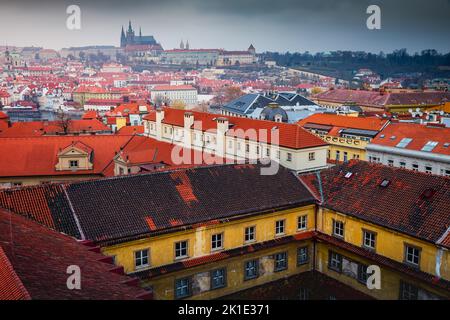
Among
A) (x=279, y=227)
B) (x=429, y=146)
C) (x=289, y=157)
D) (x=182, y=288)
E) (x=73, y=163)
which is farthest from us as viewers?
(x=429, y=146)

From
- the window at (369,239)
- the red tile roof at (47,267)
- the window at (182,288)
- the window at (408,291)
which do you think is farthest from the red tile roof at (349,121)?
the red tile roof at (47,267)

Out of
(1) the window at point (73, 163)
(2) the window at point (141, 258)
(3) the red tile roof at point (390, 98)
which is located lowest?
(2) the window at point (141, 258)

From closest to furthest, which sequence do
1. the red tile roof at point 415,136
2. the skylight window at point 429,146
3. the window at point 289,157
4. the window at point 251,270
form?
the window at point 251,270 < the window at point 289,157 < the red tile roof at point 415,136 < the skylight window at point 429,146

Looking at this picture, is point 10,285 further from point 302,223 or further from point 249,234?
point 302,223

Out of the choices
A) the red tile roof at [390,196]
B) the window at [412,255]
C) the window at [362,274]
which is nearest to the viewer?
the window at [412,255]

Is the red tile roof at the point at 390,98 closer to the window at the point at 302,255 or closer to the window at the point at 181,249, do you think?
the window at the point at 302,255

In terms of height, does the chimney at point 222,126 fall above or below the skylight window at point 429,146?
above

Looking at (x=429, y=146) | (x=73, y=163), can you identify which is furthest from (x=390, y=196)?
(x=73, y=163)
